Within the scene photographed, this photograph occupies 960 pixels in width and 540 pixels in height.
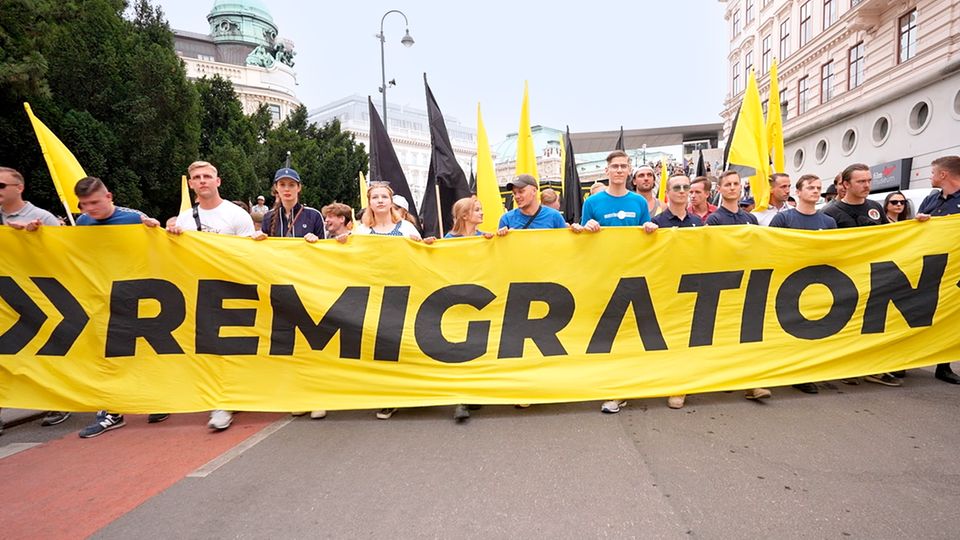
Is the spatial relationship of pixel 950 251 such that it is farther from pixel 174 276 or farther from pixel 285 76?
pixel 285 76

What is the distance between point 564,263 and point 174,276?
10.0 ft

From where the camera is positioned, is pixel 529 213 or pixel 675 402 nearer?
pixel 675 402

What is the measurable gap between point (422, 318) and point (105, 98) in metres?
15.9

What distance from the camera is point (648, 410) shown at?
383 centimetres

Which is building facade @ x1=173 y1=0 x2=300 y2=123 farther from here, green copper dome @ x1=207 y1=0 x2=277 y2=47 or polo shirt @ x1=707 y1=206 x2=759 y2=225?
→ polo shirt @ x1=707 y1=206 x2=759 y2=225

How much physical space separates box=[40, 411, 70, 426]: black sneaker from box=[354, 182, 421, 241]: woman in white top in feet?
→ 9.57

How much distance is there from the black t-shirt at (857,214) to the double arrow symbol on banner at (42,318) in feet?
21.7

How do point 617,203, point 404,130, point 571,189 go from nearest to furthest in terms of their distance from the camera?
point 617,203
point 571,189
point 404,130

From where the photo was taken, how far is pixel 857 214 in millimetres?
4816

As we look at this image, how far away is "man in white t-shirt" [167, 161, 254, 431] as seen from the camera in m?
4.27

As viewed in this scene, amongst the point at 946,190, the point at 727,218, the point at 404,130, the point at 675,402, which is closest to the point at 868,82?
the point at 946,190

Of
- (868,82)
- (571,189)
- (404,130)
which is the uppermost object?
(404,130)

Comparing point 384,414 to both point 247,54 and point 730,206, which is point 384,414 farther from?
point 247,54

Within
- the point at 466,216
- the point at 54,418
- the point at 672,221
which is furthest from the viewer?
the point at 466,216
